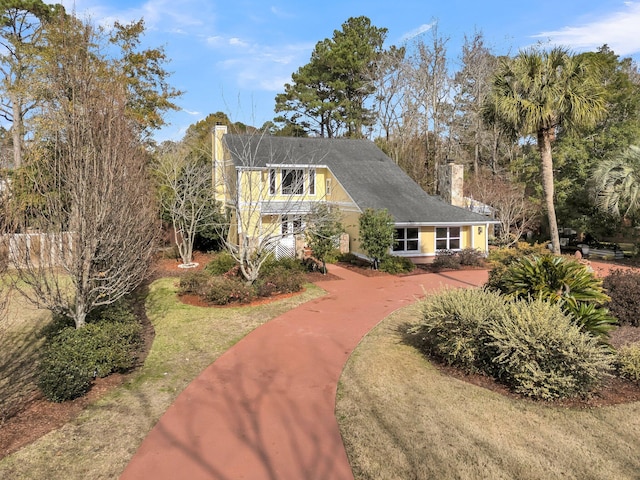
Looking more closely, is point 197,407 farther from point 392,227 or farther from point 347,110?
point 347,110

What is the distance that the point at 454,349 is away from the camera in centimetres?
783

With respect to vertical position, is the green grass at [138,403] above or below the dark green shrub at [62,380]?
below

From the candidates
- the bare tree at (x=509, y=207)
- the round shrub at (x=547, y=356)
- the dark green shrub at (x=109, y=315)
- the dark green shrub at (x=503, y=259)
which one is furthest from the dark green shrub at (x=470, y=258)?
the dark green shrub at (x=109, y=315)

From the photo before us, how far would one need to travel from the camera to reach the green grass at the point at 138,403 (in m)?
5.15

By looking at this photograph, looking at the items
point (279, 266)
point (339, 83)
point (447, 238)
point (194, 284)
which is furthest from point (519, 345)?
point (339, 83)

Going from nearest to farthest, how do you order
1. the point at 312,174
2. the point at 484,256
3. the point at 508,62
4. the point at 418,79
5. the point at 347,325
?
the point at 347,325
the point at 508,62
the point at 484,256
the point at 312,174
the point at 418,79

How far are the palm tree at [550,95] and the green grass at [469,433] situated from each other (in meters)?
8.36

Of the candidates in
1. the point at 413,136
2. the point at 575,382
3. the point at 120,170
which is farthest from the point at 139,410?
the point at 413,136

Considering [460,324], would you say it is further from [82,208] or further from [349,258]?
[349,258]

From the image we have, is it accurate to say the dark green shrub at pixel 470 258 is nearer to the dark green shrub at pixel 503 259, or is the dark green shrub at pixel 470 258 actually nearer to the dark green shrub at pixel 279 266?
the dark green shrub at pixel 503 259

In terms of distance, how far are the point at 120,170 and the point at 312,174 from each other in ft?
53.4

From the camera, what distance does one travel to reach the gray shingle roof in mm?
21172

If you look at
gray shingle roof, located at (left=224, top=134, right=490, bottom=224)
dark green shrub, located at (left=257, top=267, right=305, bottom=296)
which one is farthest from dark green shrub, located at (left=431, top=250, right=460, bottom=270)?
dark green shrub, located at (left=257, top=267, right=305, bottom=296)

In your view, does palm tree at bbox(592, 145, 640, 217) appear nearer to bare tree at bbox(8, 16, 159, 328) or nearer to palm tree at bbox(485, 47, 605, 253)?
palm tree at bbox(485, 47, 605, 253)
